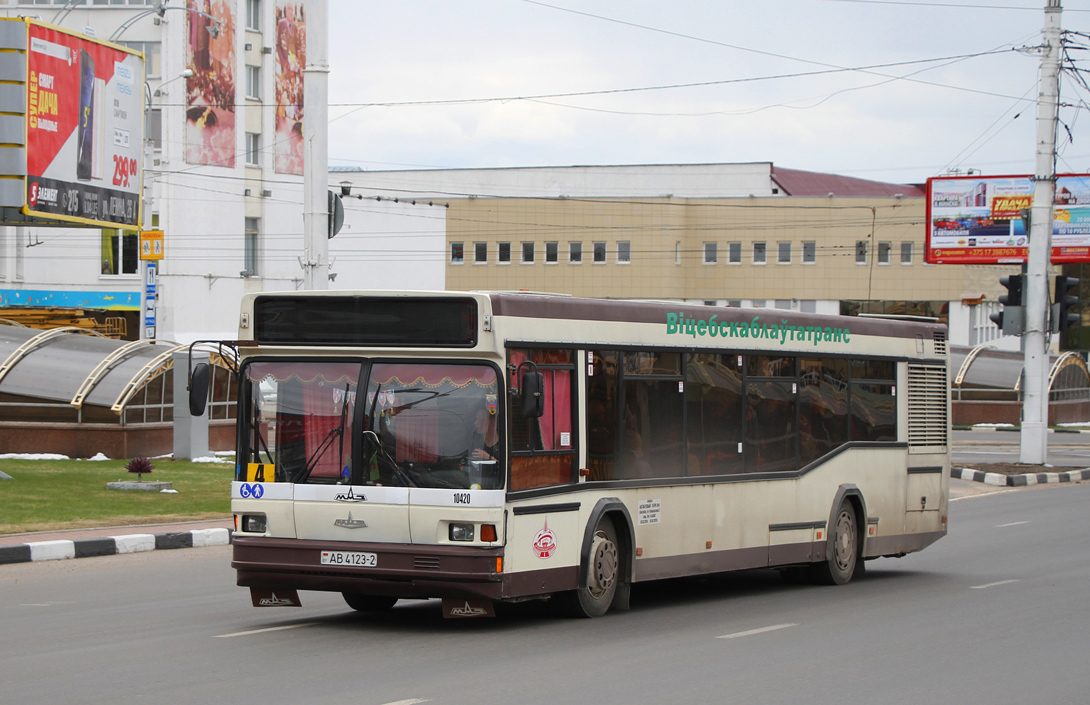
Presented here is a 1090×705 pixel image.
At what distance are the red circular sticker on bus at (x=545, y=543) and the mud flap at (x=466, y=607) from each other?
527 millimetres

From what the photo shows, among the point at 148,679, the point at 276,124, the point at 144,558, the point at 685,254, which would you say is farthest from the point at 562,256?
the point at 148,679

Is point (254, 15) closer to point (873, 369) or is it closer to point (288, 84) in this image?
point (288, 84)

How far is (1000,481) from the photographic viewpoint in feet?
94.9

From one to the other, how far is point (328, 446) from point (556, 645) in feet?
7.06

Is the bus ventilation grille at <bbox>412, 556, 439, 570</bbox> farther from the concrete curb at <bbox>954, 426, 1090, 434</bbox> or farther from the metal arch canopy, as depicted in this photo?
the concrete curb at <bbox>954, 426, 1090, 434</bbox>

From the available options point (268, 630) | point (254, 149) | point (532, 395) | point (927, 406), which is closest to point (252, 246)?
point (254, 149)

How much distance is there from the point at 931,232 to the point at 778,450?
4124 centimetres

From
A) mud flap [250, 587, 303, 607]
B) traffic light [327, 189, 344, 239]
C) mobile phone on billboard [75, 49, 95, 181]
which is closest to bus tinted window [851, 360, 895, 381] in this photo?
mud flap [250, 587, 303, 607]

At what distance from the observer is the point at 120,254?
6081 centimetres

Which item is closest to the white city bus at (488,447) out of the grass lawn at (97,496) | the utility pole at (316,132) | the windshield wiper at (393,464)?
the windshield wiper at (393,464)

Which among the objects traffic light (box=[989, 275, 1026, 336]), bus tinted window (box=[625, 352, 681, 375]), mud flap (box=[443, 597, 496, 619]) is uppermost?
traffic light (box=[989, 275, 1026, 336])

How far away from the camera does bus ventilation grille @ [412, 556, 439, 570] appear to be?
9.45 m

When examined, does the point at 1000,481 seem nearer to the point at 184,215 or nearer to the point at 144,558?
the point at 144,558

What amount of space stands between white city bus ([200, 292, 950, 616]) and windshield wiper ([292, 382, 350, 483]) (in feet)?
0.06
